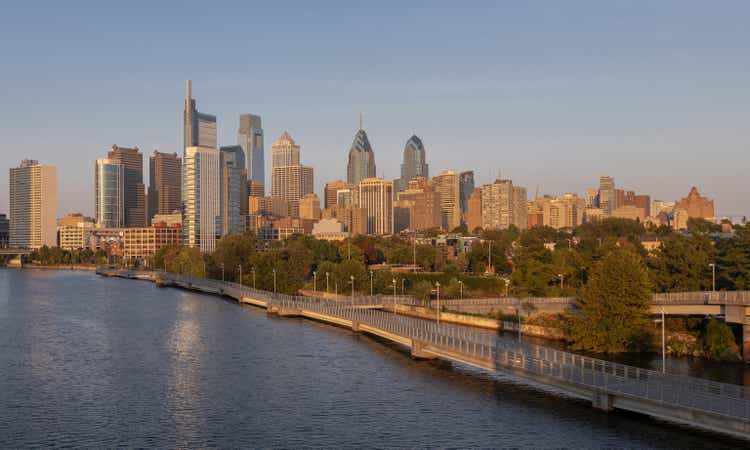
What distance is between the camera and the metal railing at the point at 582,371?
38594 mm

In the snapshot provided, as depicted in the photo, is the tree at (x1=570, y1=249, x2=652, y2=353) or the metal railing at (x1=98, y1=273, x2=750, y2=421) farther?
the tree at (x1=570, y1=249, x2=652, y2=353)

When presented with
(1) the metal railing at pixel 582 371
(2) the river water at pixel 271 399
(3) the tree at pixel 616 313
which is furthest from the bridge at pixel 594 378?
(3) the tree at pixel 616 313

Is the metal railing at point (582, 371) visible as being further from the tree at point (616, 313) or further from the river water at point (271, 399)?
the tree at point (616, 313)

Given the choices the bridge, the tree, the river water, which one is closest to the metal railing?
the bridge

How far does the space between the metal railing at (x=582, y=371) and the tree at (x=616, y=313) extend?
6248 mm

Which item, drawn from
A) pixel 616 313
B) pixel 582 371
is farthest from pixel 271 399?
pixel 616 313

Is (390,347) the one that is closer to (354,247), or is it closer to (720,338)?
(720,338)

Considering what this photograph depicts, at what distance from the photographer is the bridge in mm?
37625

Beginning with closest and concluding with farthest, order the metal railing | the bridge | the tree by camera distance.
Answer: the bridge, the metal railing, the tree

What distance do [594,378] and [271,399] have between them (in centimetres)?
1946

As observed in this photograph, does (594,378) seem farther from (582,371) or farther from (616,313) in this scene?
(616,313)

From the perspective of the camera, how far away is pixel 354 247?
156 metres

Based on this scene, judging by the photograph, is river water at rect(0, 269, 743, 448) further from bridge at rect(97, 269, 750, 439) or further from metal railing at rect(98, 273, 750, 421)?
metal railing at rect(98, 273, 750, 421)

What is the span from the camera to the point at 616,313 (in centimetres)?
6375
